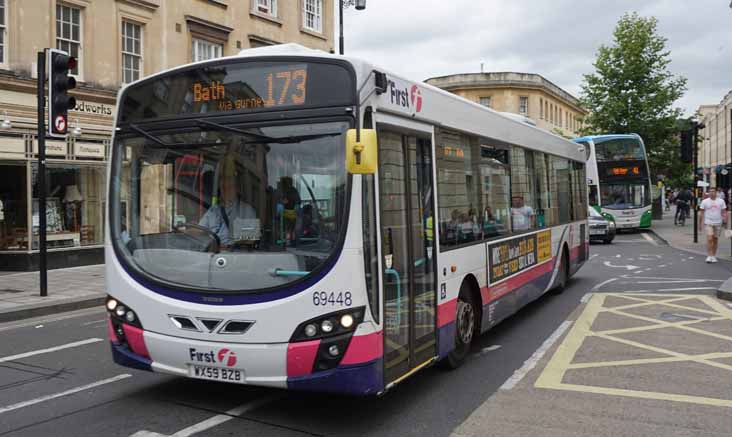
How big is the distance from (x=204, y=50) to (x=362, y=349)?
19.4 metres

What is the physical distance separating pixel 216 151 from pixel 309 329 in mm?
1574

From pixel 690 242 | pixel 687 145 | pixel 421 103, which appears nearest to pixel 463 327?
pixel 421 103

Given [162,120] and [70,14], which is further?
[70,14]

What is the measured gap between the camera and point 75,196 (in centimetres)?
1780

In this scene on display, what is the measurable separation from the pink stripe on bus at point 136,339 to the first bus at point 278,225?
0.01 meters

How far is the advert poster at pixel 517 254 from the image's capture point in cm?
805

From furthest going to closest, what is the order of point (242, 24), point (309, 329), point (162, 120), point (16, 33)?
point (242, 24), point (16, 33), point (162, 120), point (309, 329)

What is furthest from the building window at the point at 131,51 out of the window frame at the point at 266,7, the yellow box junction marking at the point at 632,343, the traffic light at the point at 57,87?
the yellow box junction marking at the point at 632,343

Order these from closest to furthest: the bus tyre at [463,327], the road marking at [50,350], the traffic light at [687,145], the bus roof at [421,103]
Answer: the bus roof at [421,103]
the bus tyre at [463,327]
the road marking at [50,350]
the traffic light at [687,145]

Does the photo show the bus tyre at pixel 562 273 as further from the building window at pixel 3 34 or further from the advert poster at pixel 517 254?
the building window at pixel 3 34

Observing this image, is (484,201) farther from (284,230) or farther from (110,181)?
(110,181)

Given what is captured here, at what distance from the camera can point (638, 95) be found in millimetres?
41875

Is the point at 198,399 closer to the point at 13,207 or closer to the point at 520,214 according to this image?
the point at 520,214

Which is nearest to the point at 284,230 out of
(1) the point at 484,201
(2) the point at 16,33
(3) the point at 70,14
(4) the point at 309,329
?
(4) the point at 309,329
